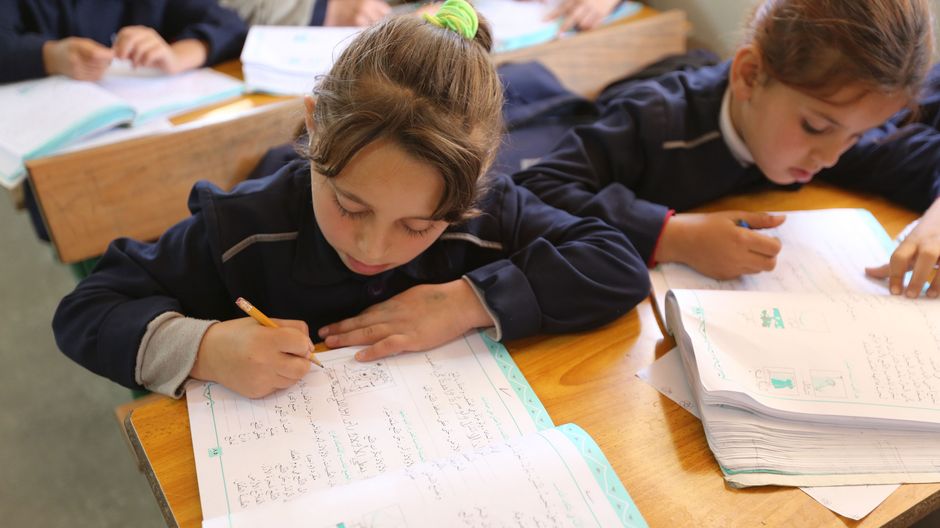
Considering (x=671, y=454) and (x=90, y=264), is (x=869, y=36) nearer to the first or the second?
(x=671, y=454)

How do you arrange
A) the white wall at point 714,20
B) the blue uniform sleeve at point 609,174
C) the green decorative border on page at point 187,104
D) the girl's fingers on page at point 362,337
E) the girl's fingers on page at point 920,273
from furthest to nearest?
the white wall at point 714,20 < the green decorative border on page at point 187,104 < the blue uniform sleeve at point 609,174 < the girl's fingers on page at point 920,273 < the girl's fingers on page at point 362,337

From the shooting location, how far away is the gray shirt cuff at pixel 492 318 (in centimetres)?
93

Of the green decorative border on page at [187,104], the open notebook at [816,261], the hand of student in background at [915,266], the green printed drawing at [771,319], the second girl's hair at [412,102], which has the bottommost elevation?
the open notebook at [816,261]

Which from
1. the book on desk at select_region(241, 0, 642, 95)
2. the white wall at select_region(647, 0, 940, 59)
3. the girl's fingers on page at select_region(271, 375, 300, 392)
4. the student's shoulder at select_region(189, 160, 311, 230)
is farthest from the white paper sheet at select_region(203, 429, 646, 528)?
the white wall at select_region(647, 0, 940, 59)

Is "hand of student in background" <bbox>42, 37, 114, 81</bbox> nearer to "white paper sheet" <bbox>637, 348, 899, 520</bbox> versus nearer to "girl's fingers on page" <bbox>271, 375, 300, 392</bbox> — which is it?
"girl's fingers on page" <bbox>271, 375, 300, 392</bbox>

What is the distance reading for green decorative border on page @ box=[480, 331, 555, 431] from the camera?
0.83 metres

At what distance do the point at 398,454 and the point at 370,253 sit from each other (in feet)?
0.76

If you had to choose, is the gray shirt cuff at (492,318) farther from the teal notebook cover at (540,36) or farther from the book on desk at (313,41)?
the teal notebook cover at (540,36)

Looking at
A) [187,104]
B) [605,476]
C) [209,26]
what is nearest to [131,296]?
[605,476]

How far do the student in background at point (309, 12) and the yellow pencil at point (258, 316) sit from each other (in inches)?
49.2

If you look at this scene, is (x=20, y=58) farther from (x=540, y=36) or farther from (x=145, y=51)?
(x=540, y=36)

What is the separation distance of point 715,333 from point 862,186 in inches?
27.2

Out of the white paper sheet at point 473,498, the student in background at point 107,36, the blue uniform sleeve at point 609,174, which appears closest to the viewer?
the white paper sheet at point 473,498

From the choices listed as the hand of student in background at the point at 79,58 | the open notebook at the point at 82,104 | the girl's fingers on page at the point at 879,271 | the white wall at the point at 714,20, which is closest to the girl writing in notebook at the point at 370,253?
the girl's fingers on page at the point at 879,271
